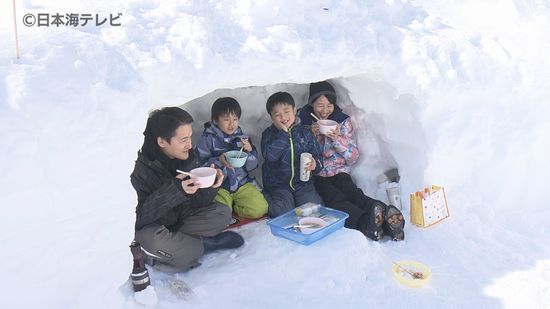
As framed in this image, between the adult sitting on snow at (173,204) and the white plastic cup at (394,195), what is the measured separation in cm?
110

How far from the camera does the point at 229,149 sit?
3289 millimetres

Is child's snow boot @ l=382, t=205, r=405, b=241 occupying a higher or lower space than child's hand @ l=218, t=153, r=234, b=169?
lower

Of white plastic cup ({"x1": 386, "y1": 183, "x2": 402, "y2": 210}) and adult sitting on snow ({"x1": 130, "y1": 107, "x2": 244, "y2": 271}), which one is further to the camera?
white plastic cup ({"x1": 386, "y1": 183, "x2": 402, "y2": 210})

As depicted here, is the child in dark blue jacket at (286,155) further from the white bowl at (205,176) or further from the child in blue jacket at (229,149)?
the white bowl at (205,176)

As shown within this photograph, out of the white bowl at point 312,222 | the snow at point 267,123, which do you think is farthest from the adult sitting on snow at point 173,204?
the white bowl at point 312,222

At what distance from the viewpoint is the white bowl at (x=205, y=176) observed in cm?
243

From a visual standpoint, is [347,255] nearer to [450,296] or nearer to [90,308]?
[450,296]

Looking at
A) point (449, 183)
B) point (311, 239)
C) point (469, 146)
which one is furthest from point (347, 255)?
point (469, 146)

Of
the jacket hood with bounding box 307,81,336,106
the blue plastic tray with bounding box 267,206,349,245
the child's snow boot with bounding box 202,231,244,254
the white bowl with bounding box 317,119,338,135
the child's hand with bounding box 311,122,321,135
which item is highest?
the jacket hood with bounding box 307,81,336,106

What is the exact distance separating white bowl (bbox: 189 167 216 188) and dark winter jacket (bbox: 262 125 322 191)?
914 millimetres

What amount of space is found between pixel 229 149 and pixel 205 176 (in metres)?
0.84

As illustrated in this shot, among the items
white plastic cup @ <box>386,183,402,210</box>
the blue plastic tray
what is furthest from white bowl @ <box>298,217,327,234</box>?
white plastic cup @ <box>386,183,402,210</box>

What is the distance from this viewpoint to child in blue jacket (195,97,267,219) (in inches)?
127

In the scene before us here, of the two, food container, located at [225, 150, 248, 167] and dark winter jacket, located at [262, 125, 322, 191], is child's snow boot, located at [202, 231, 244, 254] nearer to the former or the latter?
food container, located at [225, 150, 248, 167]
